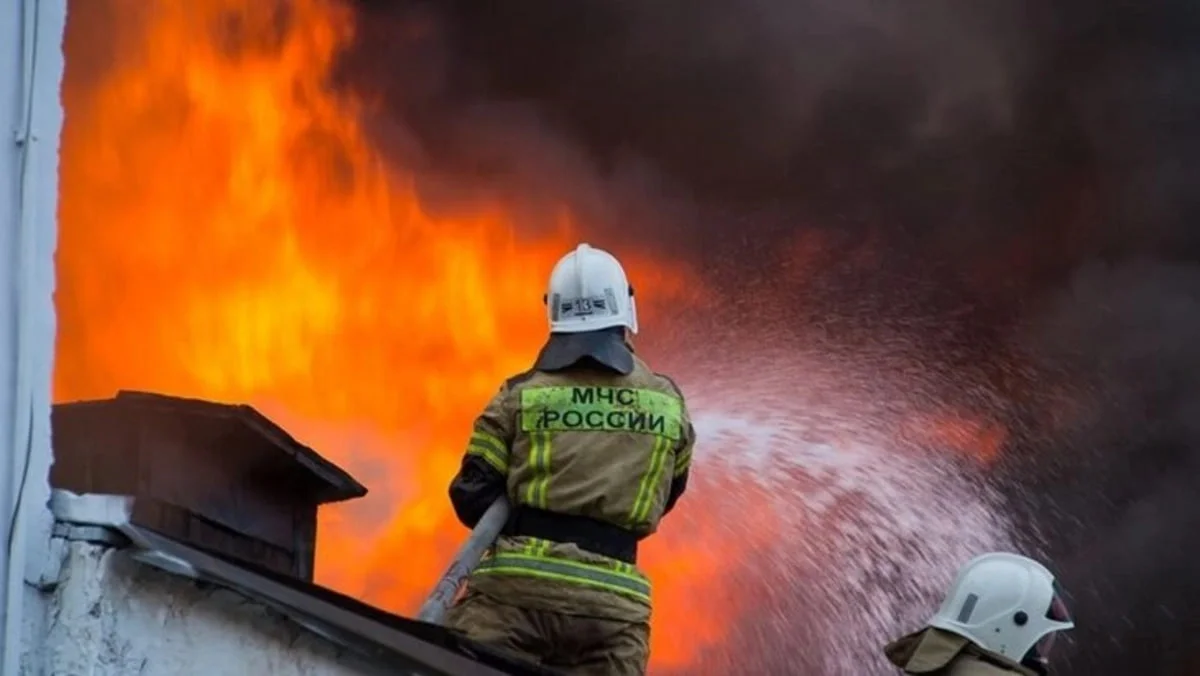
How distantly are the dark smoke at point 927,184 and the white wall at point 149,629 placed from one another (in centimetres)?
703

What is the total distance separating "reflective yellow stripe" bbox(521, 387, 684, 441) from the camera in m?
4.18

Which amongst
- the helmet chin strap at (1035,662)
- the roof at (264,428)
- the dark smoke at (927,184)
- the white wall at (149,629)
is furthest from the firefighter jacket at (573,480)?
the dark smoke at (927,184)

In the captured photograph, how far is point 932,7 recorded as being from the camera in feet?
31.9

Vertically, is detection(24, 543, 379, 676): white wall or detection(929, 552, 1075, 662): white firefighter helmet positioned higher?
detection(929, 552, 1075, 662): white firefighter helmet

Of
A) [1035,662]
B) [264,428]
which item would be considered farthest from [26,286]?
[264,428]

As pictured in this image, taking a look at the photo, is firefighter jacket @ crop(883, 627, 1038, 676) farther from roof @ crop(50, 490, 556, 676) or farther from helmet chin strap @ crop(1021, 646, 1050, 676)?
roof @ crop(50, 490, 556, 676)

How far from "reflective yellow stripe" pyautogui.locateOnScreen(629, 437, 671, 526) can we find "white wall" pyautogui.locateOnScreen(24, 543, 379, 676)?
164 centimetres

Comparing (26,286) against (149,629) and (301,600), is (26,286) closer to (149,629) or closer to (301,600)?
(149,629)

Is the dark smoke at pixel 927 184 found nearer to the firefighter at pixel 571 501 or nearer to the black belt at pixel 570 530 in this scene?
the firefighter at pixel 571 501

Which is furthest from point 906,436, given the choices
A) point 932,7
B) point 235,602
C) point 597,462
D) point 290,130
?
point 235,602

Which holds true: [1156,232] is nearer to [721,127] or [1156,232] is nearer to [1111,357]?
[1111,357]

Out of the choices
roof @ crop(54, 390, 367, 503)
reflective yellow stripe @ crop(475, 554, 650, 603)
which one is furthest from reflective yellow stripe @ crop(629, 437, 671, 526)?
roof @ crop(54, 390, 367, 503)

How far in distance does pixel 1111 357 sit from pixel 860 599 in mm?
2165

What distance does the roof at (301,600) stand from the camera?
2.63 metres
